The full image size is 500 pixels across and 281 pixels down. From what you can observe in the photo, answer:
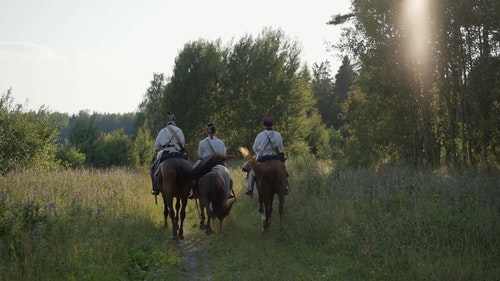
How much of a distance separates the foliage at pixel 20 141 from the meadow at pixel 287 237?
11.1 metres

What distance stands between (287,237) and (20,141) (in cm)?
1837

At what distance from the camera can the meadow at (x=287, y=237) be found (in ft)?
22.6

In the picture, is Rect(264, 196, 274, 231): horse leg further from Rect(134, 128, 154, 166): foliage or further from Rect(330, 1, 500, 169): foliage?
Rect(134, 128, 154, 166): foliage

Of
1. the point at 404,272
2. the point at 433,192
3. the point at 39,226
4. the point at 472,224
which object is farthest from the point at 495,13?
the point at 39,226

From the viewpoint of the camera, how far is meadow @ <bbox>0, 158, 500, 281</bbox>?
22.6 feet

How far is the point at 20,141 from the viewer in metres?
22.6

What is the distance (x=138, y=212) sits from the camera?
11.5 metres

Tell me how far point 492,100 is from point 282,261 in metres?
9.93

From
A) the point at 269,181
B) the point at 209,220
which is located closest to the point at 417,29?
the point at 269,181

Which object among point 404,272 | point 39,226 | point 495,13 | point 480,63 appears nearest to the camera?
point 404,272

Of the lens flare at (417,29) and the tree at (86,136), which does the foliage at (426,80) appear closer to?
the lens flare at (417,29)

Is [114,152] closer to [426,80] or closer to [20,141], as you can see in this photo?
[20,141]

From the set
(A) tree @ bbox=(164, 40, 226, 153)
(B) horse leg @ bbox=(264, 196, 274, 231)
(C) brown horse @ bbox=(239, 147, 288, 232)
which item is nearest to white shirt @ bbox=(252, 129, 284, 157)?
(C) brown horse @ bbox=(239, 147, 288, 232)

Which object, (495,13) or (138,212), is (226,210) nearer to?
(138,212)
